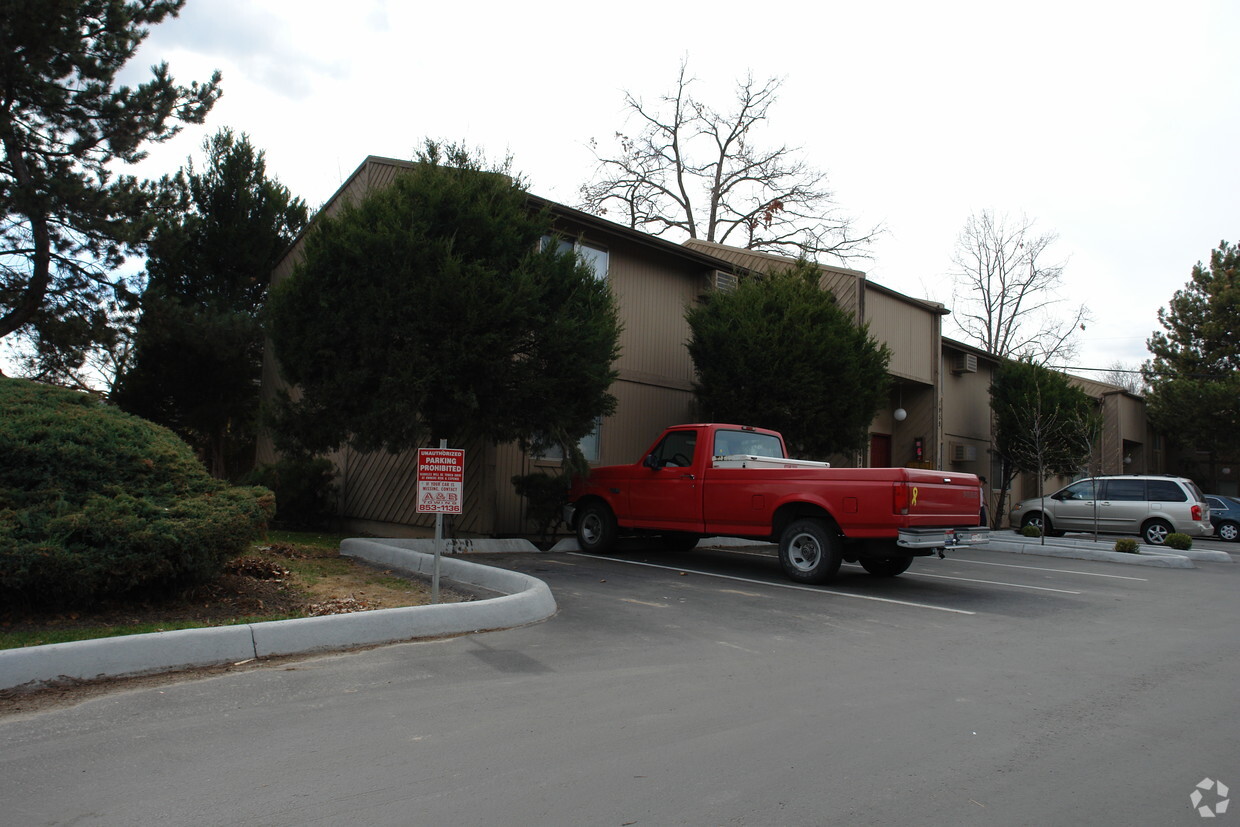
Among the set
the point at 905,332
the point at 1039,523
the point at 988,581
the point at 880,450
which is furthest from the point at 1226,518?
the point at 988,581

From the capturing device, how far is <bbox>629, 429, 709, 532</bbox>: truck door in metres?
11.4

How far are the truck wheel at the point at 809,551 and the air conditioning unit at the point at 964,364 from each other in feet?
56.7

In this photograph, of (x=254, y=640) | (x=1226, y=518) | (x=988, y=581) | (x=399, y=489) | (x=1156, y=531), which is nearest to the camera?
(x=254, y=640)

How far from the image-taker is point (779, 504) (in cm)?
1034

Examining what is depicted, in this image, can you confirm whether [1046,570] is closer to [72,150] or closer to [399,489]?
[399,489]

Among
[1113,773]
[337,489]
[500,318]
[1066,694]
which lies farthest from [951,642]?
[337,489]

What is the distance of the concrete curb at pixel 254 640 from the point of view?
512 cm

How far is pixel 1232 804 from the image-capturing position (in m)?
3.74

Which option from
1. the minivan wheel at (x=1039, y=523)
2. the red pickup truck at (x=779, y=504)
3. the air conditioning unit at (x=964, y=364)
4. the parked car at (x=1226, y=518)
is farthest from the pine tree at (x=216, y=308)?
the parked car at (x=1226, y=518)

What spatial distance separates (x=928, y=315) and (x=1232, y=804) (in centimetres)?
2082

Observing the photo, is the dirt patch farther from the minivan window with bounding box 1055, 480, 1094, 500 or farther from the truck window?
the minivan window with bounding box 1055, 480, 1094, 500

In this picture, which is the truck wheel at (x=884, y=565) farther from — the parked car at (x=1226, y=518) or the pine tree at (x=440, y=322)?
the parked car at (x=1226, y=518)

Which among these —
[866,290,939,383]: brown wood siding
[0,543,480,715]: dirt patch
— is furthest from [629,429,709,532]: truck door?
[866,290,939,383]: brown wood siding

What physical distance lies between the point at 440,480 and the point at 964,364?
21.7 meters
